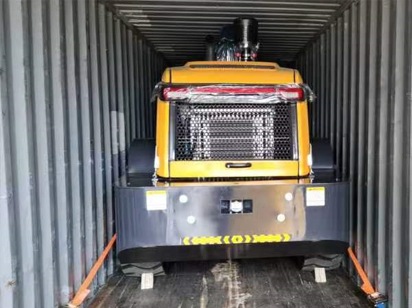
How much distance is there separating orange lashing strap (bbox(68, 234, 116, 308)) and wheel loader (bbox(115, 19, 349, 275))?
0.80 feet

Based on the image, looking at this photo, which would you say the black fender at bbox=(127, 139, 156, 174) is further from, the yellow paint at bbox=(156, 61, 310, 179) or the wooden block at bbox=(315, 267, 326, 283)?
the wooden block at bbox=(315, 267, 326, 283)

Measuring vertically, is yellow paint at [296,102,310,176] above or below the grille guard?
below

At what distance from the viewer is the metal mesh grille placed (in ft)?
9.45

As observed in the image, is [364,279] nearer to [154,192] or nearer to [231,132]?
[231,132]

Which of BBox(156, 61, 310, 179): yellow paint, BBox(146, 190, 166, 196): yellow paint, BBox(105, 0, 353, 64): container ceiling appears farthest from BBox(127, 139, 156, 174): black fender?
BBox(105, 0, 353, 64): container ceiling

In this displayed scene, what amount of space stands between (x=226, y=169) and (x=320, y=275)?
4.68 ft

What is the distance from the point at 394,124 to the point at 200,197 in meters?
1.57

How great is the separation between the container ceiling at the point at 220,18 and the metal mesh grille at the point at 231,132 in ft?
4.35

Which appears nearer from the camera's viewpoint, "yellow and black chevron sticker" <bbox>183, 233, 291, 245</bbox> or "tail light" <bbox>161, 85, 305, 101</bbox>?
"yellow and black chevron sticker" <bbox>183, 233, 291, 245</bbox>

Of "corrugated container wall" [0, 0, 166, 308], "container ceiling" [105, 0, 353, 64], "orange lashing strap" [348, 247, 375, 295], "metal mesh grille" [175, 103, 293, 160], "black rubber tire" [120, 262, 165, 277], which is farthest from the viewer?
"container ceiling" [105, 0, 353, 64]

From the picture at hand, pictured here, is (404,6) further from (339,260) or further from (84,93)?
(84,93)

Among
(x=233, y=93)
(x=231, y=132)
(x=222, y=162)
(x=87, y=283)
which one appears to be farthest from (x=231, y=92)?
(x=87, y=283)

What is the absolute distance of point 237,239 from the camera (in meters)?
2.59

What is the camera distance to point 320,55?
4.39 metres
